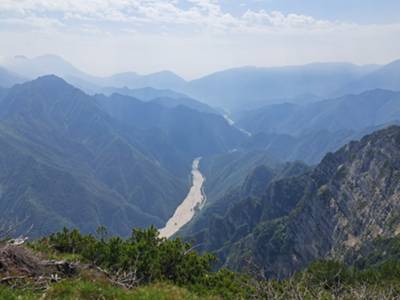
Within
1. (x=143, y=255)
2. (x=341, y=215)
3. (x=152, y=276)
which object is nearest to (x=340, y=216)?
(x=341, y=215)

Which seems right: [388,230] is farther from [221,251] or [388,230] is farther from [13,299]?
[13,299]

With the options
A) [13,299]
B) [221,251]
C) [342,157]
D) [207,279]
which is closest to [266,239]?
[221,251]

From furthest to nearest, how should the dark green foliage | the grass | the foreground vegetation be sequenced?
1. the dark green foliage
2. the foreground vegetation
3. the grass

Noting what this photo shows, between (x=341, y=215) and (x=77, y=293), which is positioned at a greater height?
(x=77, y=293)

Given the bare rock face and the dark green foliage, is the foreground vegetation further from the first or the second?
the bare rock face

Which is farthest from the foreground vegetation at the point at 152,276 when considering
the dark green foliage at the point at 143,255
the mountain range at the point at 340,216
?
the mountain range at the point at 340,216

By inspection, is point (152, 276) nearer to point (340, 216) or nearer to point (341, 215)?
point (340, 216)

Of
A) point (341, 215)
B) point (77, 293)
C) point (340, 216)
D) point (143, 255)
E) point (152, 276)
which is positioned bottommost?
point (340, 216)

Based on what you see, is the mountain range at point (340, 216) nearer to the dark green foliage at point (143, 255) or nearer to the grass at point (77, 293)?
the dark green foliage at point (143, 255)

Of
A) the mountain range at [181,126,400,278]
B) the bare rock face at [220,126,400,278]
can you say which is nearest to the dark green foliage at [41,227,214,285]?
the mountain range at [181,126,400,278]
